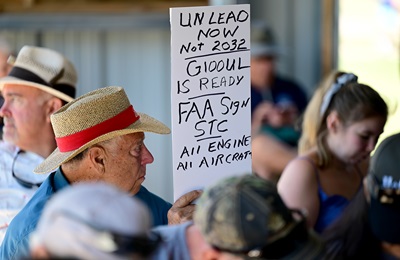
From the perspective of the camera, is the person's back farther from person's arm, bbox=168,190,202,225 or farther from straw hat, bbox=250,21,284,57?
straw hat, bbox=250,21,284,57

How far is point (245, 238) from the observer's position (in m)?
2.01

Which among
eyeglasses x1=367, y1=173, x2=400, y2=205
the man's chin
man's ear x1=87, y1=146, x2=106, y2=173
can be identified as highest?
man's ear x1=87, y1=146, x2=106, y2=173

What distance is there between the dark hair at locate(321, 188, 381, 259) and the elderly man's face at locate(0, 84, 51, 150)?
1.39 m

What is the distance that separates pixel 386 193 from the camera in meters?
3.62

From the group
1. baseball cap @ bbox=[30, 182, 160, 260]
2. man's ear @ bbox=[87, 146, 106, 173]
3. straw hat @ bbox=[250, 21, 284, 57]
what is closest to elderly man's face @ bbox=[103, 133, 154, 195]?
man's ear @ bbox=[87, 146, 106, 173]

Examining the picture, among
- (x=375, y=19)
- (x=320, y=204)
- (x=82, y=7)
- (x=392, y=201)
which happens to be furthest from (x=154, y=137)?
(x=392, y=201)

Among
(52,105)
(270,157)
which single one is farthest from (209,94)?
→ (270,157)

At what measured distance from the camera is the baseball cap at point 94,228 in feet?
5.75

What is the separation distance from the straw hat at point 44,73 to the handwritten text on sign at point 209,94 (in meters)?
1.20

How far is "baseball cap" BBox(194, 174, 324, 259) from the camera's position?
2.01 metres

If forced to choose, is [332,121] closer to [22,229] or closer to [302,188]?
[302,188]

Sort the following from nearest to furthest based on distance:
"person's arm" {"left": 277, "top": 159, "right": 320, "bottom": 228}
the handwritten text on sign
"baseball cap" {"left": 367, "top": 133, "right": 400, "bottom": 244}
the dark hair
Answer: the handwritten text on sign < "baseball cap" {"left": 367, "top": 133, "right": 400, "bottom": 244} < the dark hair < "person's arm" {"left": 277, "top": 159, "right": 320, "bottom": 228}

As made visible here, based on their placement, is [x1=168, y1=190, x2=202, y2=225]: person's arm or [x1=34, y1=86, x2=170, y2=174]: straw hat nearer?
[x1=168, y1=190, x2=202, y2=225]: person's arm

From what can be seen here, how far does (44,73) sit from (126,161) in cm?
120
